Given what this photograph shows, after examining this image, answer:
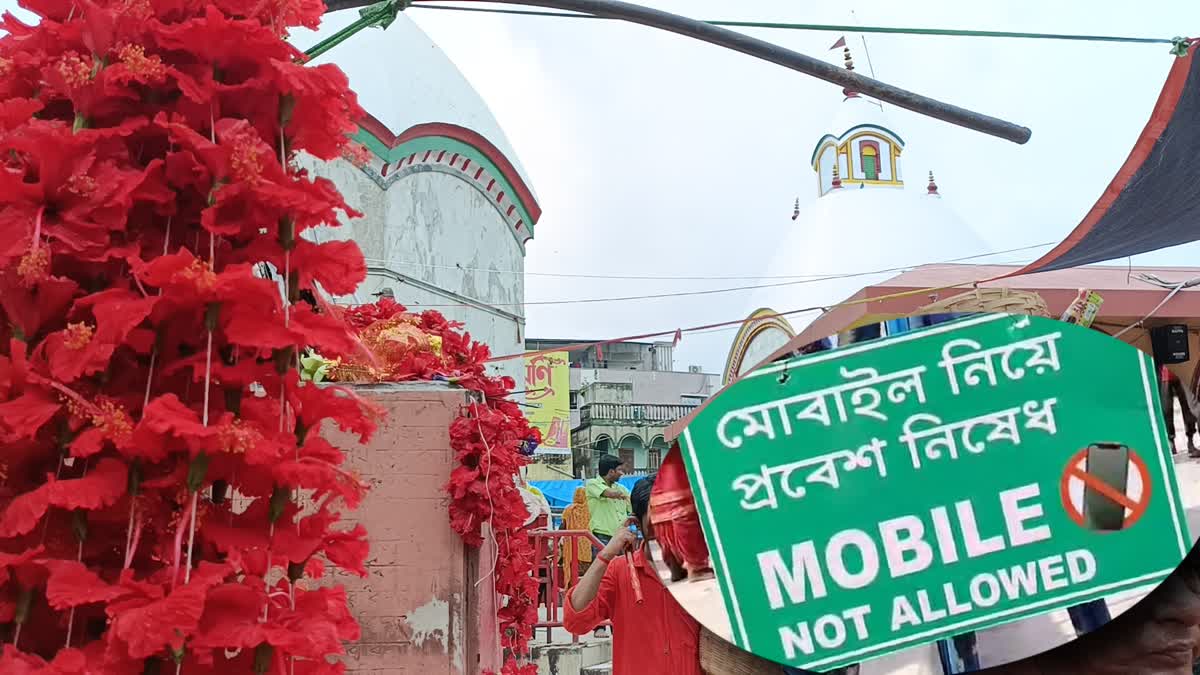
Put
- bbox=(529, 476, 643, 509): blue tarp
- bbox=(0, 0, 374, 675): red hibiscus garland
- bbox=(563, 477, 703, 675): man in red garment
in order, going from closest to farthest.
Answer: bbox=(0, 0, 374, 675): red hibiscus garland, bbox=(563, 477, 703, 675): man in red garment, bbox=(529, 476, 643, 509): blue tarp

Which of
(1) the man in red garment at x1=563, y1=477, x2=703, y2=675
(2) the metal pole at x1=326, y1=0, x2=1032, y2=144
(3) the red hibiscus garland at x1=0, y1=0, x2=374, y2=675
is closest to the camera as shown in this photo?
(3) the red hibiscus garland at x1=0, y1=0, x2=374, y2=675

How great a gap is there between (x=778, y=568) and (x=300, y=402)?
1.38 m

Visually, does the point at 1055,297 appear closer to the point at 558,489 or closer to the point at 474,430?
the point at 474,430

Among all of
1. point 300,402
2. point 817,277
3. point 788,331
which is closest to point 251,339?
point 300,402

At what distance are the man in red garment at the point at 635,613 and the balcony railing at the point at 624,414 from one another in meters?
26.6

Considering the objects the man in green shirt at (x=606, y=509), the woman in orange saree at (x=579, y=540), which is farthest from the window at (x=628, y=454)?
the man in green shirt at (x=606, y=509)

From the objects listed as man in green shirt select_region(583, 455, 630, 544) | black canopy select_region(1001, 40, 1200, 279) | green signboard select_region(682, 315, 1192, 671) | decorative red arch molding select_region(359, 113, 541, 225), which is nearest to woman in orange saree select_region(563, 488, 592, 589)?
man in green shirt select_region(583, 455, 630, 544)

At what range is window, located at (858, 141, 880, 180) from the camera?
16984 mm

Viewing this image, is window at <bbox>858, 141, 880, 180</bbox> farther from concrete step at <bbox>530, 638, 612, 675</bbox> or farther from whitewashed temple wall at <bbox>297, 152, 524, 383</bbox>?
concrete step at <bbox>530, 638, 612, 675</bbox>

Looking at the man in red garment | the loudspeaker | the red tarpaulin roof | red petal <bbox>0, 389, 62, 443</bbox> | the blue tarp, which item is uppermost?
the blue tarp

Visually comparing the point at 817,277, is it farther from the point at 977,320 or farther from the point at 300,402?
the point at 300,402

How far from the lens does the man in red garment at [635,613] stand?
9.99 feet

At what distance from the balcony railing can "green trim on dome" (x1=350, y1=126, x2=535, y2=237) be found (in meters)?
20.1

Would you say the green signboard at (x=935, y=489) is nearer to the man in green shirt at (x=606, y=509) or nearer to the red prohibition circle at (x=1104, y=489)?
the red prohibition circle at (x=1104, y=489)
